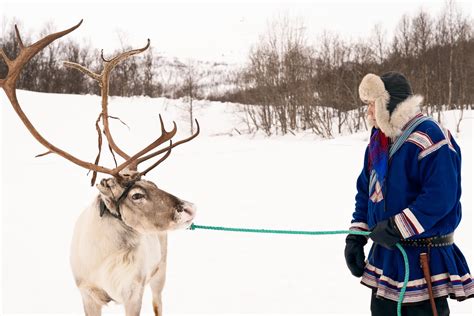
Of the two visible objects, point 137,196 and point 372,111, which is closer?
point 372,111

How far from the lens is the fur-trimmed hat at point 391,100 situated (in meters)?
2.26

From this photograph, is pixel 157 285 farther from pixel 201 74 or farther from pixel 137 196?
pixel 201 74

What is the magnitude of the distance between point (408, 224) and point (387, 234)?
0.41ft

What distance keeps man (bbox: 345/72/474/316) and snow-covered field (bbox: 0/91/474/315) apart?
2079 mm

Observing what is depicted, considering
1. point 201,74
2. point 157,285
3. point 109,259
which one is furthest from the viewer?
point 201,74

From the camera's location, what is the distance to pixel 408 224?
7.02ft

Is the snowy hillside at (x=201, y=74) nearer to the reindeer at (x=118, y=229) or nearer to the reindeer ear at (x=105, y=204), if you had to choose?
the reindeer at (x=118, y=229)

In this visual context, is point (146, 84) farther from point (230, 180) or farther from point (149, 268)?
point (149, 268)

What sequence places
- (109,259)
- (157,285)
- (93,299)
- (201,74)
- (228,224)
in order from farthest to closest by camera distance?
(201,74), (228,224), (157,285), (93,299), (109,259)

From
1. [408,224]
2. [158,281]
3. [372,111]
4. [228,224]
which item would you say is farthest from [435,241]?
[228,224]

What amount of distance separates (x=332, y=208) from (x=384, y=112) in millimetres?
6558

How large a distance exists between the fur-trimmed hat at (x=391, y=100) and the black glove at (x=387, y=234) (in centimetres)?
46

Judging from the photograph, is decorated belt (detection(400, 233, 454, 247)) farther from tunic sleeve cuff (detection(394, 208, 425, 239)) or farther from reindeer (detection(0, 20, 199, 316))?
reindeer (detection(0, 20, 199, 316))

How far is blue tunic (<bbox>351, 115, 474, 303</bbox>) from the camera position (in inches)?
82.4
